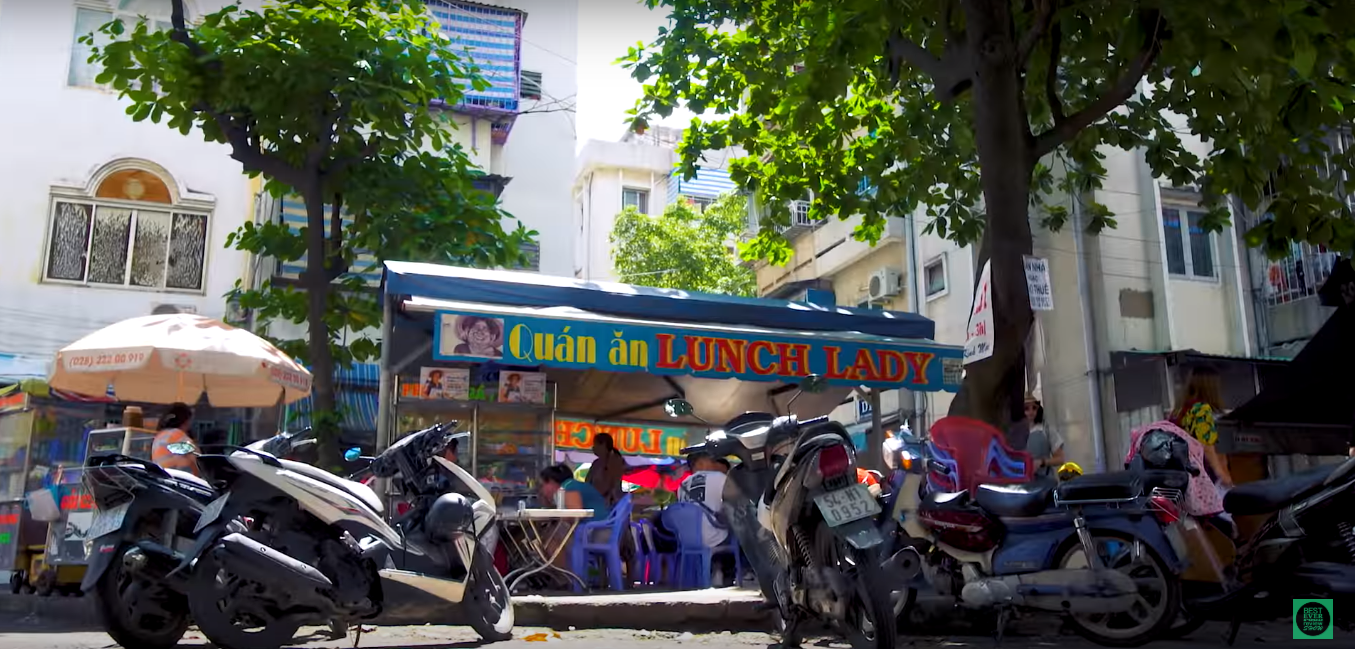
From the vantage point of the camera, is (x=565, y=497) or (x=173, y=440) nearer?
(x=173, y=440)

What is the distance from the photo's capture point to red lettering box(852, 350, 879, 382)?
33.5 feet

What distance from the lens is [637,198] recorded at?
3841 cm

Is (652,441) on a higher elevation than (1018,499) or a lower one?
higher

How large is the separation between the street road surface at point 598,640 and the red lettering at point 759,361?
339 centimetres

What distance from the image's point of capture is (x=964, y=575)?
18.6ft

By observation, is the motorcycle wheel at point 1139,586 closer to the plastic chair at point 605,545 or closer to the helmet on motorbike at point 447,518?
the helmet on motorbike at point 447,518

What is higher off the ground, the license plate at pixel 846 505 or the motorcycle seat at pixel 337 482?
the motorcycle seat at pixel 337 482

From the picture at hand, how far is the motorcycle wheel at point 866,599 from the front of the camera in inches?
180

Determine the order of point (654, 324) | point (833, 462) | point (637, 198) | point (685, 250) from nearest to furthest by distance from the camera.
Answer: point (833, 462) < point (654, 324) < point (685, 250) < point (637, 198)

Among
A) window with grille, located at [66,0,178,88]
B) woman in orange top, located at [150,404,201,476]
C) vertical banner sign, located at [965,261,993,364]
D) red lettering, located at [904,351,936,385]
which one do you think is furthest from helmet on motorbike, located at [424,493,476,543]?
window with grille, located at [66,0,178,88]

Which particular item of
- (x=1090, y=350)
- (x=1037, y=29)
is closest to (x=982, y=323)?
(x=1037, y=29)

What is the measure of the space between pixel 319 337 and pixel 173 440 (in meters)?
2.51

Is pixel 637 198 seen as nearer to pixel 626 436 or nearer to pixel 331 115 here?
pixel 626 436

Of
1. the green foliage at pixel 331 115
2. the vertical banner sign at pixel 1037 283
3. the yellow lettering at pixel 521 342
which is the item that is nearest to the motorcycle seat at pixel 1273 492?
the vertical banner sign at pixel 1037 283
